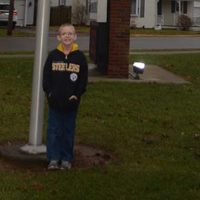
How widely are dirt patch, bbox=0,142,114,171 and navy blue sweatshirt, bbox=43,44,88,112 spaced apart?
738mm

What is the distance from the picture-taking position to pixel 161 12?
56.0m

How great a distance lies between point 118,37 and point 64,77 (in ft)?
24.9

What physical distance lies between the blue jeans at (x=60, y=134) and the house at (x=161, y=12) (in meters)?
42.6

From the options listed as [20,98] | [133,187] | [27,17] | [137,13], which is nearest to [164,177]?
[133,187]

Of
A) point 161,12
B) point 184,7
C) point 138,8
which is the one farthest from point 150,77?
point 184,7

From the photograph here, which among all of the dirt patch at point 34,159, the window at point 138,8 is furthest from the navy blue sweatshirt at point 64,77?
the window at point 138,8

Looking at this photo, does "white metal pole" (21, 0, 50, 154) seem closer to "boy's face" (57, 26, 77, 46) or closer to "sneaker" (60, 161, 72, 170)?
"sneaker" (60, 161, 72, 170)

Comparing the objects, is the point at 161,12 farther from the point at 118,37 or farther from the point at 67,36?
the point at 67,36

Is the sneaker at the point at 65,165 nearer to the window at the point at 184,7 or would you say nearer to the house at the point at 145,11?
the house at the point at 145,11

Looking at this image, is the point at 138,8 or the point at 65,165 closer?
the point at 65,165

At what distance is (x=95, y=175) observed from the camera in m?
6.73

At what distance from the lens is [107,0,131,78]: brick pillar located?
14.0 m

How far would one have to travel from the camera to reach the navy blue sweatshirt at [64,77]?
6.69m

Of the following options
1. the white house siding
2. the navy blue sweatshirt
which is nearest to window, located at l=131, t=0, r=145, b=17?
the white house siding
